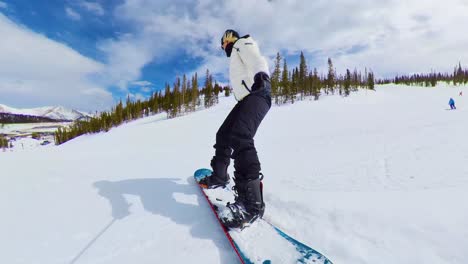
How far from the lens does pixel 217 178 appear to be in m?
3.63

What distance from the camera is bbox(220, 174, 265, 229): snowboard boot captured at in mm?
2438

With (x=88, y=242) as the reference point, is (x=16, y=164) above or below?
above

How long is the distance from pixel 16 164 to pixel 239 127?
17.2 feet

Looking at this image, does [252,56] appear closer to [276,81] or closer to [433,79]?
[276,81]

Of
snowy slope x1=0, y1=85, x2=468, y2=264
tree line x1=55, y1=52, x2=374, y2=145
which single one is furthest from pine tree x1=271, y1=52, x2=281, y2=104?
snowy slope x1=0, y1=85, x2=468, y2=264

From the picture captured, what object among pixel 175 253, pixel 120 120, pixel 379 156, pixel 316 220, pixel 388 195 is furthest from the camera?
pixel 120 120

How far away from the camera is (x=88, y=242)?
7.55 ft

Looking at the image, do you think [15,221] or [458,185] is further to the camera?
[458,185]

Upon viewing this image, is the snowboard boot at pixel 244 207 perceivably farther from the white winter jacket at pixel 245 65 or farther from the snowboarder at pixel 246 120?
the white winter jacket at pixel 245 65

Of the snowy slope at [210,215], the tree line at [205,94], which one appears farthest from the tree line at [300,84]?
the snowy slope at [210,215]

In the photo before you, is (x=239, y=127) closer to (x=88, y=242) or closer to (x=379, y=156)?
(x=88, y=242)

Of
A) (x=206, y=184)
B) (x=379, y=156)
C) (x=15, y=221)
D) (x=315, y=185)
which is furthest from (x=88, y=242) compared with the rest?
(x=379, y=156)

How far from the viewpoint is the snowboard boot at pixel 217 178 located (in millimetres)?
3618

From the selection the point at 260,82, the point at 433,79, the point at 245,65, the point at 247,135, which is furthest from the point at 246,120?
the point at 433,79
